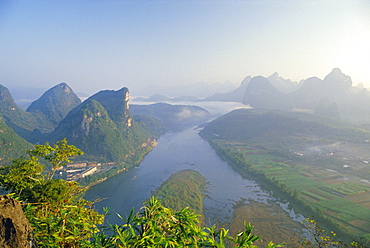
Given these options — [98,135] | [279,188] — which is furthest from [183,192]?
[98,135]

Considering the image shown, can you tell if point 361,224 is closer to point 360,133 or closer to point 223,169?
point 223,169

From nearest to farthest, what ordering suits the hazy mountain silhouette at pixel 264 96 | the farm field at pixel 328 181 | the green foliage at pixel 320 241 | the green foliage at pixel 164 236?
the green foliage at pixel 164 236, the green foliage at pixel 320 241, the farm field at pixel 328 181, the hazy mountain silhouette at pixel 264 96

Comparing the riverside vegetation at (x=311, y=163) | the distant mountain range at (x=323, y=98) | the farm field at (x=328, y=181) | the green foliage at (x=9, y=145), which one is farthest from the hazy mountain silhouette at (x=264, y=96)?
the green foliage at (x=9, y=145)

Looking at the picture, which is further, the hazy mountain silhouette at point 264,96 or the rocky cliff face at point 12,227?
the hazy mountain silhouette at point 264,96

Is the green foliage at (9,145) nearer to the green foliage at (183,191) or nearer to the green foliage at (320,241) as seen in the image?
the green foliage at (183,191)

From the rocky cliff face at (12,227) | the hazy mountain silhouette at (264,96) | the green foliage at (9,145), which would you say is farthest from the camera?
the hazy mountain silhouette at (264,96)

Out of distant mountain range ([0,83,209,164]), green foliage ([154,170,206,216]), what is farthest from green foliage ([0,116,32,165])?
green foliage ([154,170,206,216])

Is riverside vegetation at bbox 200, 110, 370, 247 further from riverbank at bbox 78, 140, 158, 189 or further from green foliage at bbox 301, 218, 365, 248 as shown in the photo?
riverbank at bbox 78, 140, 158, 189
